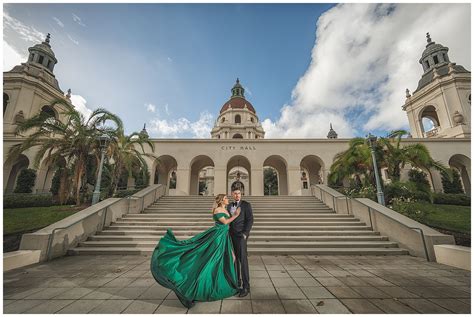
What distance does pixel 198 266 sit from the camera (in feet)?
10.7

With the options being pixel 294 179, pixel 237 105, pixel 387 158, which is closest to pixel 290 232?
pixel 387 158

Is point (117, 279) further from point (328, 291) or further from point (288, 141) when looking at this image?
point (288, 141)

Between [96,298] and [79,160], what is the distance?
34.6ft

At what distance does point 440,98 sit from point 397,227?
2921 centimetres

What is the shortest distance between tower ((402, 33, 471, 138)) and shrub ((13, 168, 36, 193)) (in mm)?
45371

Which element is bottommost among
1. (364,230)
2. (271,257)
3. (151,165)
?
(271,257)

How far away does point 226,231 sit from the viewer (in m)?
3.68

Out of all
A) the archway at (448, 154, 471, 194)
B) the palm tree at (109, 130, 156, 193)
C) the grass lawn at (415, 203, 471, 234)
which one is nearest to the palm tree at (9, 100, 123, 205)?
the palm tree at (109, 130, 156, 193)

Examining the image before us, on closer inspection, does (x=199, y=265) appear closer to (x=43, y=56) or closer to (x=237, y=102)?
(x=43, y=56)

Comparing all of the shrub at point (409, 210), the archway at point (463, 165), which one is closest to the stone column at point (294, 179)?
the shrub at point (409, 210)

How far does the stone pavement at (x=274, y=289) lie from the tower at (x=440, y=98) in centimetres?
2818

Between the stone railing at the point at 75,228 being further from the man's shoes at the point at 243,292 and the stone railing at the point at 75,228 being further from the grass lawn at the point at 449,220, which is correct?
the grass lawn at the point at 449,220

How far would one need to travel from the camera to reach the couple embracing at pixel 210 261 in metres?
3.11

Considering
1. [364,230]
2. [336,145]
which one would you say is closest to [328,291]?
[364,230]
